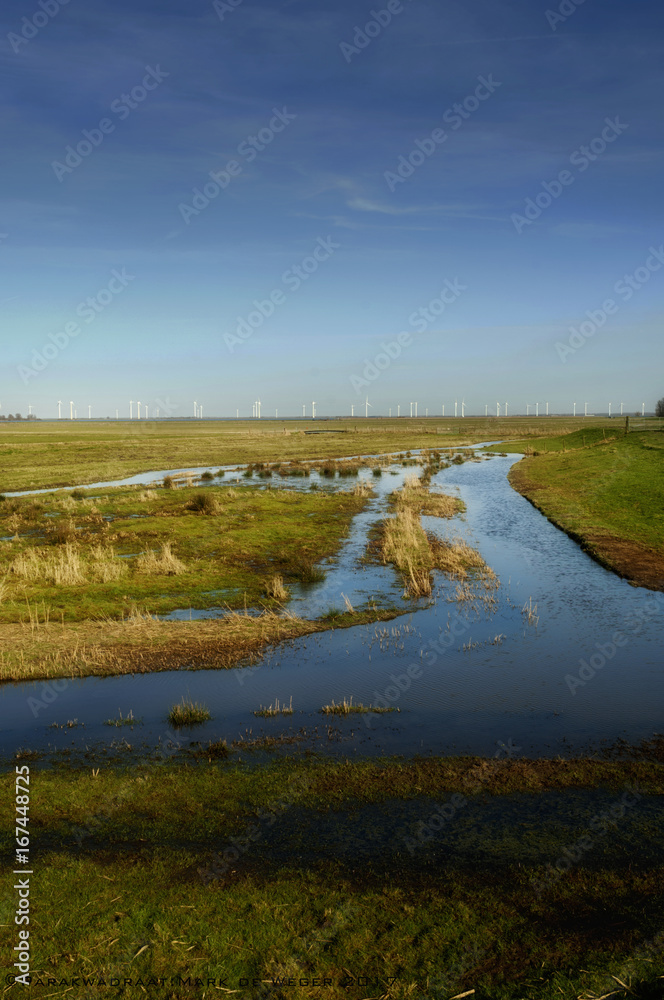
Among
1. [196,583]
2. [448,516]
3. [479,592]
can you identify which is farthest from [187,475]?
[479,592]

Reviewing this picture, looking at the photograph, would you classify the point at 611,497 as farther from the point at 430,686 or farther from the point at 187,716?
the point at 187,716

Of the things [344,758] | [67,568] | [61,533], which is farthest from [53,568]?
[344,758]

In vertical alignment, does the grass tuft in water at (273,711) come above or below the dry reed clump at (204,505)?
below

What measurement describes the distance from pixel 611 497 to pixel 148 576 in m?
31.0

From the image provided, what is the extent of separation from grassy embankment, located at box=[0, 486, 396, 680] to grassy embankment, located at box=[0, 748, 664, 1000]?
578 cm

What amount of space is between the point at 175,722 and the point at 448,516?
27.2 metres

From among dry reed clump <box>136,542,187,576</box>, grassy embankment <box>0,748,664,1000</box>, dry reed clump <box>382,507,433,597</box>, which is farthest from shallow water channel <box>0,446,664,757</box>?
dry reed clump <box>136,542,187,576</box>

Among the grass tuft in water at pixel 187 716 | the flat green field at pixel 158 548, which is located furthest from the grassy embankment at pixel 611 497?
the grass tuft in water at pixel 187 716

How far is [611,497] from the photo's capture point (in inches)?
1613

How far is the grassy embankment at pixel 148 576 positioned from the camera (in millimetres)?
16156

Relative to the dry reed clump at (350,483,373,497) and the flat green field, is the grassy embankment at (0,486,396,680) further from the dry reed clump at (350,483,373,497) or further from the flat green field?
the dry reed clump at (350,483,373,497)

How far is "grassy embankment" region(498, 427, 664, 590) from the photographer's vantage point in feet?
87.7

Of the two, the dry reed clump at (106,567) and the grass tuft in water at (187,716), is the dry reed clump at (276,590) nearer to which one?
the dry reed clump at (106,567)

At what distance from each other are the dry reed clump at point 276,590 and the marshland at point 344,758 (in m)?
0.13
